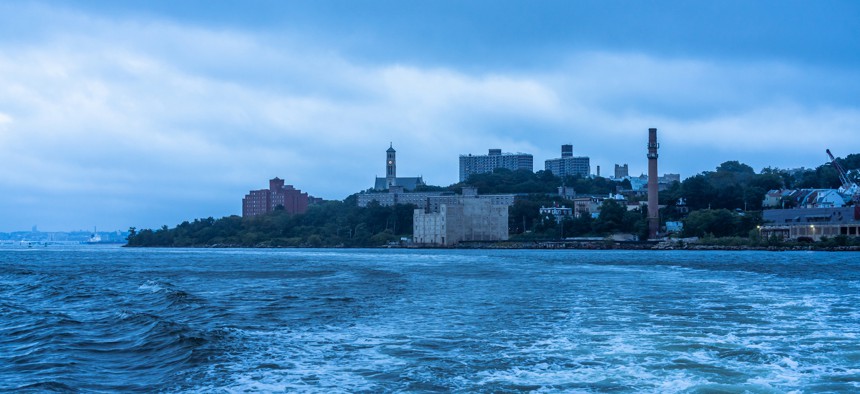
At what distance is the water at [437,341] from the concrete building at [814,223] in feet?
199

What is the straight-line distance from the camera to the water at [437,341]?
10555 mm

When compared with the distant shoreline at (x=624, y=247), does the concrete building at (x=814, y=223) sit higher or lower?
higher

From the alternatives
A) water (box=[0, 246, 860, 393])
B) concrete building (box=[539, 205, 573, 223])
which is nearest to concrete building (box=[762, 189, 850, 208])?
concrete building (box=[539, 205, 573, 223])

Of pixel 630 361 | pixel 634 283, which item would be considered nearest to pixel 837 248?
pixel 634 283

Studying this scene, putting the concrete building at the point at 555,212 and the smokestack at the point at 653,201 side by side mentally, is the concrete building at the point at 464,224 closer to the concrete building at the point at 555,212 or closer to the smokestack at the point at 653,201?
the concrete building at the point at 555,212

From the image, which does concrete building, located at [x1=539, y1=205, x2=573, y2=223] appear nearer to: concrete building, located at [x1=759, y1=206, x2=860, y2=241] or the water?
concrete building, located at [x1=759, y1=206, x2=860, y2=241]

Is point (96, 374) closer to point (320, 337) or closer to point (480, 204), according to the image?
point (320, 337)

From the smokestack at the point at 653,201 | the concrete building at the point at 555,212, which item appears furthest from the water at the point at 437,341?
the concrete building at the point at 555,212

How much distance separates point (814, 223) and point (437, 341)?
79.4 meters

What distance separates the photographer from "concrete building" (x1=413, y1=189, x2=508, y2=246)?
123188 millimetres

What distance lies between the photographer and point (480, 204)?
125938 millimetres

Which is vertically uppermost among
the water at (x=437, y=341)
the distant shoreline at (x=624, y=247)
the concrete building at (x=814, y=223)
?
the concrete building at (x=814, y=223)

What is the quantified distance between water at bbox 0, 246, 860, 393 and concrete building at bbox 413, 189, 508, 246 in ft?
318

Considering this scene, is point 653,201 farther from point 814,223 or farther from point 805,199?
point 814,223
